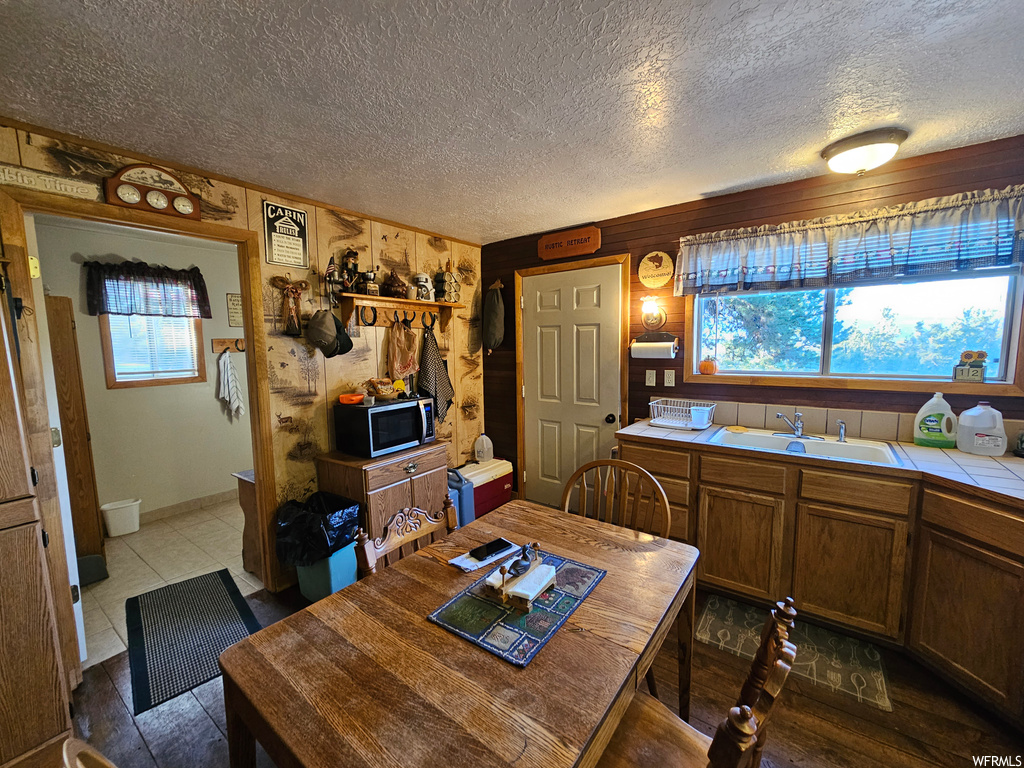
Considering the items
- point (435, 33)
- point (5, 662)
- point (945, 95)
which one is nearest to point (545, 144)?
point (435, 33)

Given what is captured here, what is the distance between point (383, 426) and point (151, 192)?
61.8 inches

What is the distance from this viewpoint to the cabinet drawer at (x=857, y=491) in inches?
69.9

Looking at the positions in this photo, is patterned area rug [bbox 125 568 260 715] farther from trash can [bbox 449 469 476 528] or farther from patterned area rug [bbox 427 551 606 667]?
patterned area rug [bbox 427 551 606 667]

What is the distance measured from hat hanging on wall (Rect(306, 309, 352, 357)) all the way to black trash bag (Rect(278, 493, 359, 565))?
3.09 feet

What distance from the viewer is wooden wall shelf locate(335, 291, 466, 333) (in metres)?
2.60

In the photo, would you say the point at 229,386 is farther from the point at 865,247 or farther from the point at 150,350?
the point at 865,247

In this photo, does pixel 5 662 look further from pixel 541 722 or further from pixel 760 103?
pixel 760 103

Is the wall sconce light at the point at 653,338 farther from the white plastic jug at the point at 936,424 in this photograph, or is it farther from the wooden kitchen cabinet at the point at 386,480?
the wooden kitchen cabinet at the point at 386,480

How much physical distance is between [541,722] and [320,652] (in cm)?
53

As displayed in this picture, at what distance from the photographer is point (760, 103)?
5.07ft

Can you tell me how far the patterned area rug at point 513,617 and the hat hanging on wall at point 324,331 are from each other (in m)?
1.82

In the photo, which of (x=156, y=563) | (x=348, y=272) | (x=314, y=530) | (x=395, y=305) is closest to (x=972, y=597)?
(x=314, y=530)

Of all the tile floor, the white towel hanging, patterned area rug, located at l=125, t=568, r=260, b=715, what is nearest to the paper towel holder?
patterned area rug, located at l=125, t=568, r=260, b=715

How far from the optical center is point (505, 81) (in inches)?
55.1
